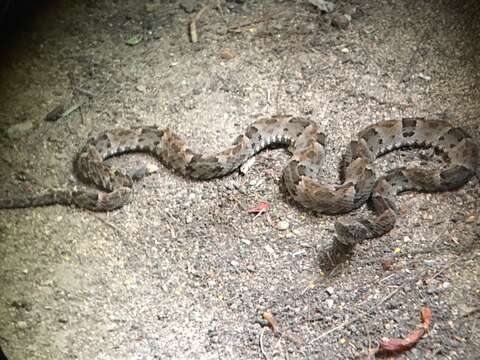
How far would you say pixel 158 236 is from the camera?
5.20m

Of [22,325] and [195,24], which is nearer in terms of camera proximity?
[22,325]

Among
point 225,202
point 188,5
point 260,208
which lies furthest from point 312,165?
point 188,5

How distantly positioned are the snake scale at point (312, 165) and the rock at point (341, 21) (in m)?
1.57

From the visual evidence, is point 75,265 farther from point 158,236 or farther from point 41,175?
point 41,175

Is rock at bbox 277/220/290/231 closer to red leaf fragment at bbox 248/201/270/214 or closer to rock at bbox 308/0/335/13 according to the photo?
red leaf fragment at bbox 248/201/270/214

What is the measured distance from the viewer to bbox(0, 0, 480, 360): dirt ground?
4203 mm

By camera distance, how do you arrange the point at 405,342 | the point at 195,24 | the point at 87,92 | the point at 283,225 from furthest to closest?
the point at 195,24 < the point at 87,92 < the point at 283,225 < the point at 405,342

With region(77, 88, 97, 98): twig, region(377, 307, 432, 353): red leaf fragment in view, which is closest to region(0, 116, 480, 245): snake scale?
region(77, 88, 97, 98): twig

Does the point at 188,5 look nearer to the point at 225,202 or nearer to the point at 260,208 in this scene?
the point at 225,202

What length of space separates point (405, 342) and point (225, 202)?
2.20 m

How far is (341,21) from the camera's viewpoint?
685 centimetres

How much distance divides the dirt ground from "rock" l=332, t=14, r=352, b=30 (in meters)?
0.01

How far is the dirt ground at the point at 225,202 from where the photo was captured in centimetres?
420

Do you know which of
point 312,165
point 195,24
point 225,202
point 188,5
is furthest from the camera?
point 188,5
